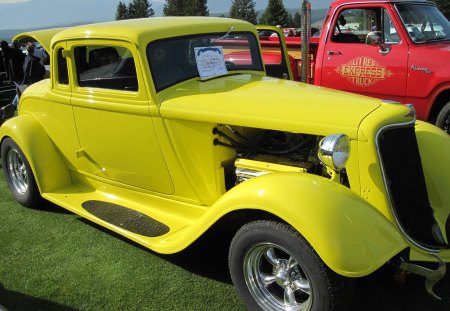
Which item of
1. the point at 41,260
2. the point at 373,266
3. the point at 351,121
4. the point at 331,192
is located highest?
the point at 351,121

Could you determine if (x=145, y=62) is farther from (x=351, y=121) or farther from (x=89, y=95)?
(x=351, y=121)

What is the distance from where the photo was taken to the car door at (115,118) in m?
3.35

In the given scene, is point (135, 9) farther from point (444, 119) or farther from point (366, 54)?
point (444, 119)

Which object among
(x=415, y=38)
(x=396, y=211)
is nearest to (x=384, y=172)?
(x=396, y=211)

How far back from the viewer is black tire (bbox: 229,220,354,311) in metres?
2.30

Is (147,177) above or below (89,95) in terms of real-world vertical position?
below

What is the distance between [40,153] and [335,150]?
9.63ft

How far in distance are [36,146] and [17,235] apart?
837mm

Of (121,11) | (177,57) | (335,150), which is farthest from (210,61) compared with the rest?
(121,11)

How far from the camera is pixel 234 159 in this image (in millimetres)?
3258

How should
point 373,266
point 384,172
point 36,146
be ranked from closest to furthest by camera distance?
point 373,266 → point 384,172 → point 36,146

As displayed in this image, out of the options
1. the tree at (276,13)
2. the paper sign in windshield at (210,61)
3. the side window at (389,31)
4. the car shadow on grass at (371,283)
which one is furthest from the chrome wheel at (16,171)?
the tree at (276,13)

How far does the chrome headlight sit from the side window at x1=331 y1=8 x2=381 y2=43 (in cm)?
432

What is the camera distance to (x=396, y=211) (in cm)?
260
